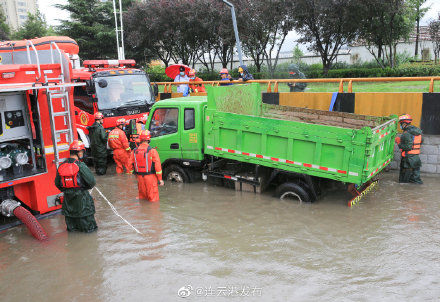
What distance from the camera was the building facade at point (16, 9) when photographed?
111375mm

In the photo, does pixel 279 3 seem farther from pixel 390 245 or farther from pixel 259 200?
pixel 390 245

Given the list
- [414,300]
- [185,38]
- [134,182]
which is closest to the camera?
[414,300]

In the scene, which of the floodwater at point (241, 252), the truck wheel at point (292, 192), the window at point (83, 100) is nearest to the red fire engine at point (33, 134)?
the floodwater at point (241, 252)

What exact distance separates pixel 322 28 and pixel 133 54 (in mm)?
16459

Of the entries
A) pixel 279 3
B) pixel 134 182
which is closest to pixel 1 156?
pixel 134 182

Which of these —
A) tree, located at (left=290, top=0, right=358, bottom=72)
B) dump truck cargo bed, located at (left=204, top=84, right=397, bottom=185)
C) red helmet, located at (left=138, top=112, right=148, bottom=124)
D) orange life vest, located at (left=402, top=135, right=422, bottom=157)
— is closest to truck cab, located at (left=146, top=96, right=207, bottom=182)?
dump truck cargo bed, located at (left=204, top=84, right=397, bottom=185)

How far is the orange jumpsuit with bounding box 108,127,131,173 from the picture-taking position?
949 cm

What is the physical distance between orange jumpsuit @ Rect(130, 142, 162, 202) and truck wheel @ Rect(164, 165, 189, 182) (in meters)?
1.12

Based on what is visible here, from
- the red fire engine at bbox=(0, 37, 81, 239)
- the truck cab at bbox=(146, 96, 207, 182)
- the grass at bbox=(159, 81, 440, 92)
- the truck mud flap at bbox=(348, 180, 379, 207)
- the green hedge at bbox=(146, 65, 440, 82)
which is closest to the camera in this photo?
the red fire engine at bbox=(0, 37, 81, 239)

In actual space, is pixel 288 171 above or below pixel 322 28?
below

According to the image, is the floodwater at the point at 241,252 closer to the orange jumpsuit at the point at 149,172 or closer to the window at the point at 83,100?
the orange jumpsuit at the point at 149,172

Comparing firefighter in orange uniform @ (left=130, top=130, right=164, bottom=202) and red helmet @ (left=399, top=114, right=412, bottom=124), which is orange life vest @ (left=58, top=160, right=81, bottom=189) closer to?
firefighter in orange uniform @ (left=130, top=130, right=164, bottom=202)

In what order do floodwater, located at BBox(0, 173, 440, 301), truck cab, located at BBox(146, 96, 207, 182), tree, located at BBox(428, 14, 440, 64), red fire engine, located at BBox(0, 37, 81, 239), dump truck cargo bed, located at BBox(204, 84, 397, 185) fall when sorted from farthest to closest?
tree, located at BBox(428, 14, 440, 64) → truck cab, located at BBox(146, 96, 207, 182) → dump truck cargo bed, located at BBox(204, 84, 397, 185) → red fire engine, located at BBox(0, 37, 81, 239) → floodwater, located at BBox(0, 173, 440, 301)

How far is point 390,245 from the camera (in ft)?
17.3
